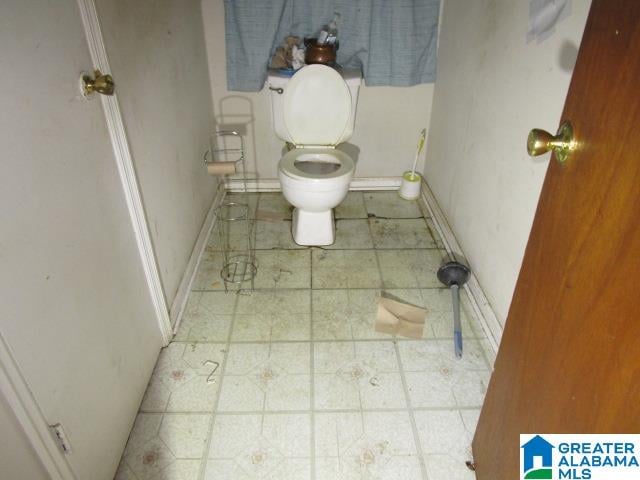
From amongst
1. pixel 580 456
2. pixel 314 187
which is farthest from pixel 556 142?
pixel 314 187

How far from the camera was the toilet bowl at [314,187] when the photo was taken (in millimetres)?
1903

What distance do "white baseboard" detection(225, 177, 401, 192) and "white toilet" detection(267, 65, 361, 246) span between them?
419 millimetres

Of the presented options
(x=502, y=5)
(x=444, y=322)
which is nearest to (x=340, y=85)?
(x=502, y=5)

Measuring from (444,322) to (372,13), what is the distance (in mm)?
1461

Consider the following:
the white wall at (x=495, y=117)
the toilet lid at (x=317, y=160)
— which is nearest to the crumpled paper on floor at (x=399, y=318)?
the white wall at (x=495, y=117)

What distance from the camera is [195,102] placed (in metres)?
2.04

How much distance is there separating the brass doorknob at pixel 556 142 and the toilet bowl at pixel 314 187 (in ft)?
3.90

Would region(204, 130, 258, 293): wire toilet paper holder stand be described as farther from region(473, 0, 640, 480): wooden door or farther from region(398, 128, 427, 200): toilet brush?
region(473, 0, 640, 480): wooden door

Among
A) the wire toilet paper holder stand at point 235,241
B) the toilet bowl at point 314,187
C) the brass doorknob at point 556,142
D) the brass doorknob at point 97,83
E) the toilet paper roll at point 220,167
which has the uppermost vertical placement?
the brass doorknob at point 97,83

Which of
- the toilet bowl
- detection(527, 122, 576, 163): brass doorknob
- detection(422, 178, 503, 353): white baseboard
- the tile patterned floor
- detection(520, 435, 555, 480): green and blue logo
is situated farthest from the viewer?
the toilet bowl

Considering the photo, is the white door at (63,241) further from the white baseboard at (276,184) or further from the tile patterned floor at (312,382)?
the white baseboard at (276,184)

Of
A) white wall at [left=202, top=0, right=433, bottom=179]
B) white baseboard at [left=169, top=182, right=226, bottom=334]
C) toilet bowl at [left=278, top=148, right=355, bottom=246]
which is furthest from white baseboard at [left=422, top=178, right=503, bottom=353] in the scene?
white baseboard at [left=169, top=182, right=226, bottom=334]

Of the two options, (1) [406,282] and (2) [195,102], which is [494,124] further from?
(2) [195,102]

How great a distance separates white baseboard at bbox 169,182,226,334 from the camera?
170 cm
